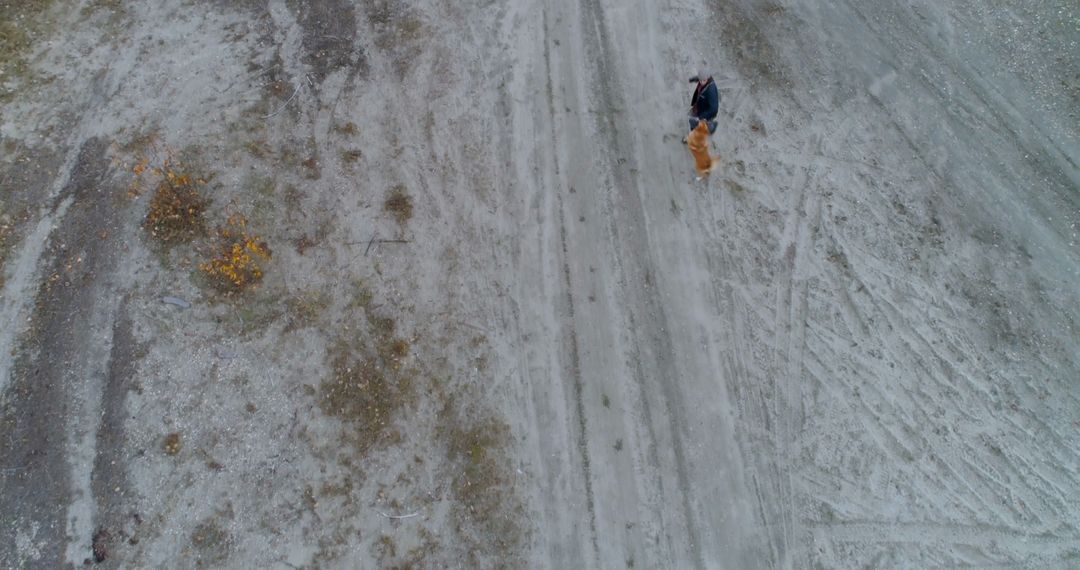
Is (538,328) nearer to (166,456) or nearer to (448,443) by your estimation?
(448,443)

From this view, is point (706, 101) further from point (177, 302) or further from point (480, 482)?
point (177, 302)

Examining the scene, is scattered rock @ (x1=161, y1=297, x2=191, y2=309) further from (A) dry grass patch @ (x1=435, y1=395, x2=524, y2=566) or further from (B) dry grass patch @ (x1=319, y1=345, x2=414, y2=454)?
(A) dry grass patch @ (x1=435, y1=395, x2=524, y2=566)

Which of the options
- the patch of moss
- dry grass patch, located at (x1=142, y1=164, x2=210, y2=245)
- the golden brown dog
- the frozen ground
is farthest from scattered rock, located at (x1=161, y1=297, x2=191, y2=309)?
the golden brown dog

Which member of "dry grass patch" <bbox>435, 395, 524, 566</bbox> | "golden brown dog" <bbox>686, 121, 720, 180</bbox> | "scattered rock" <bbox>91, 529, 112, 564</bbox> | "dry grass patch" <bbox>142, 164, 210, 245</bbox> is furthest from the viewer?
"golden brown dog" <bbox>686, 121, 720, 180</bbox>

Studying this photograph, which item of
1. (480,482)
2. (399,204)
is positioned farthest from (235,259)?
(480,482)

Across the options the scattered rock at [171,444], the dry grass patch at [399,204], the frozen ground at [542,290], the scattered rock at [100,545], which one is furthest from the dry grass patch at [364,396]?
the scattered rock at [100,545]

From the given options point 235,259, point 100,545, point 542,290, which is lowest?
point 100,545

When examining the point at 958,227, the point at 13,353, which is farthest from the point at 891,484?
the point at 13,353

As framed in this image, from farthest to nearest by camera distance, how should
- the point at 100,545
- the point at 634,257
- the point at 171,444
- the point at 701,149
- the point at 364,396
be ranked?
1. the point at 701,149
2. the point at 634,257
3. the point at 364,396
4. the point at 171,444
5. the point at 100,545
